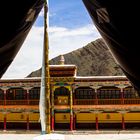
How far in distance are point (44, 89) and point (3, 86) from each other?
1377 cm

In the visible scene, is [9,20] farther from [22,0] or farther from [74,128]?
[74,128]

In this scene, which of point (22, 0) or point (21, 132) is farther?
point (21, 132)

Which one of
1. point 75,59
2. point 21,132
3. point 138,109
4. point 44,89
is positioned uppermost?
point 75,59

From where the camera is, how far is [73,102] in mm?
30547

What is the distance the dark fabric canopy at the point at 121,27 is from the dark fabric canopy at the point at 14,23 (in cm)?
60

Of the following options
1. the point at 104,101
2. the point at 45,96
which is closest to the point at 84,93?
the point at 104,101

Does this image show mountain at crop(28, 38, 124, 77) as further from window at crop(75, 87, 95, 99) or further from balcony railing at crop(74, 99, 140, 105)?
balcony railing at crop(74, 99, 140, 105)

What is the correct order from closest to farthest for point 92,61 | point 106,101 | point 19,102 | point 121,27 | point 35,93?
point 121,27 → point 106,101 → point 19,102 → point 35,93 → point 92,61

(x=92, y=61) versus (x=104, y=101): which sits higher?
(x=92, y=61)

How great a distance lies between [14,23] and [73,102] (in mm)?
27599

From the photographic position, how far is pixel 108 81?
30.0 metres

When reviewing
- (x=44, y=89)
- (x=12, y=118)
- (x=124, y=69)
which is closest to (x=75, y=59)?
(x=12, y=118)

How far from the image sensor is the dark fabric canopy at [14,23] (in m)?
2.99

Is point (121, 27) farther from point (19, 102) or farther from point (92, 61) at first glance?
point (92, 61)
